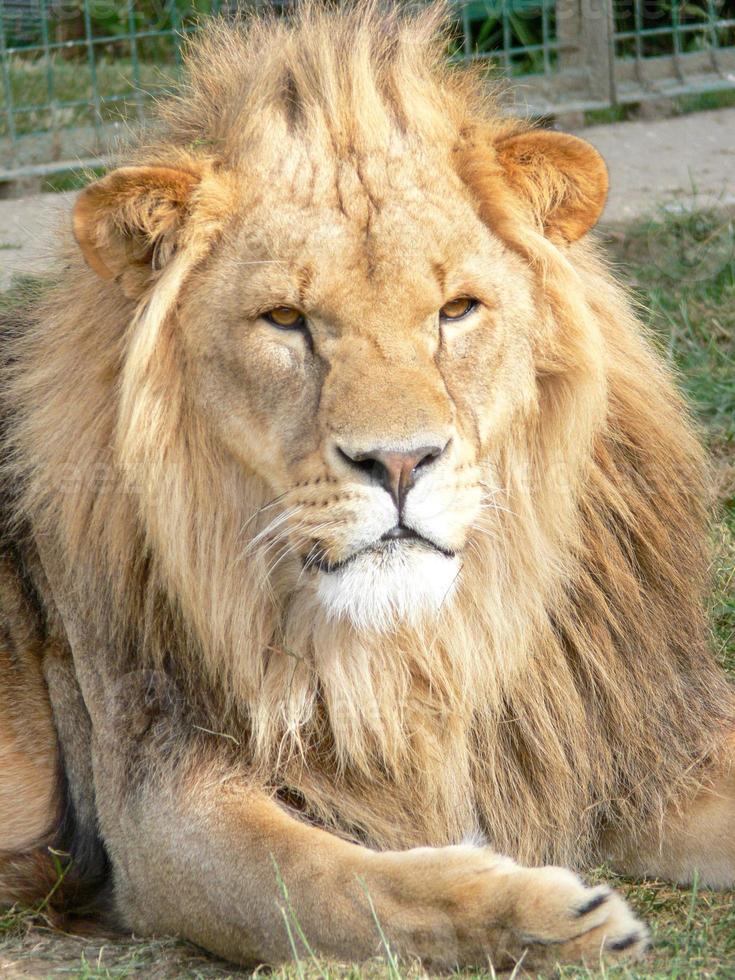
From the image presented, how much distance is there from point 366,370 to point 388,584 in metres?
0.36

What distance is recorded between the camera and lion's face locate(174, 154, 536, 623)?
8.56 ft

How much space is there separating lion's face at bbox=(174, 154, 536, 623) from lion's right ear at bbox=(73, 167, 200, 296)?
4.2 inches

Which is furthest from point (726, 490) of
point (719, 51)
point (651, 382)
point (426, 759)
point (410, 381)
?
point (719, 51)

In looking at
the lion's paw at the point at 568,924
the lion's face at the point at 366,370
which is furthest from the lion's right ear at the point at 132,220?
the lion's paw at the point at 568,924

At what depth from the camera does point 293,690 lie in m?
2.95

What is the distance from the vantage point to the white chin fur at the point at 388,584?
2.63 meters

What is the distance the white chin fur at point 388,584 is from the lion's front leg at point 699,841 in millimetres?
735

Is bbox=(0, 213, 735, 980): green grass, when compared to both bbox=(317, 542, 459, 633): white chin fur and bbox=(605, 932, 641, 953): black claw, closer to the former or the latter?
bbox=(605, 932, 641, 953): black claw

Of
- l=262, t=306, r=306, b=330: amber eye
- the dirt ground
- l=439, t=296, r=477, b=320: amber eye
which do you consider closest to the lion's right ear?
l=262, t=306, r=306, b=330: amber eye

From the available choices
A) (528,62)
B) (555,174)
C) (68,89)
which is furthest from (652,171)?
(555,174)

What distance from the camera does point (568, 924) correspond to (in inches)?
102

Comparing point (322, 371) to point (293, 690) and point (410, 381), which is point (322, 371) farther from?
point (293, 690)

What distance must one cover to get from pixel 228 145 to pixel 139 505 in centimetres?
70

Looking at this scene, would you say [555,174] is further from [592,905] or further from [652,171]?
[652,171]
